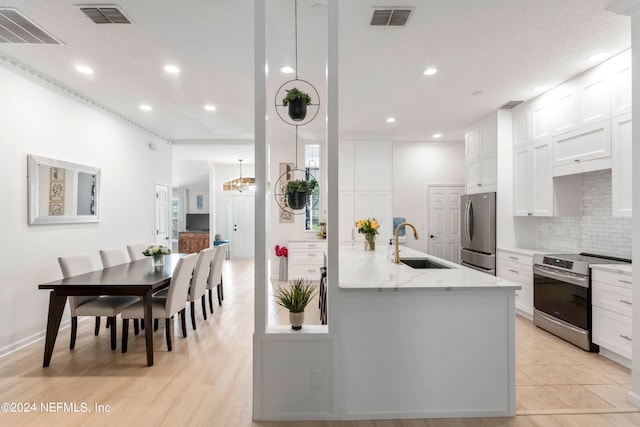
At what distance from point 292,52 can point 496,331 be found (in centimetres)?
275

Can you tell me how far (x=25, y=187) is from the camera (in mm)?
3430

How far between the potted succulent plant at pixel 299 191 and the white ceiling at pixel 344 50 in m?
1.21

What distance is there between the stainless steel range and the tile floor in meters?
0.15

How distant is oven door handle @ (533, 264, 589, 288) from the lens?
123 inches

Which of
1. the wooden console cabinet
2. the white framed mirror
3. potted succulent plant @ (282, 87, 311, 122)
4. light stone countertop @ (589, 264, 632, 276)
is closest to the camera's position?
potted succulent plant @ (282, 87, 311, 122)

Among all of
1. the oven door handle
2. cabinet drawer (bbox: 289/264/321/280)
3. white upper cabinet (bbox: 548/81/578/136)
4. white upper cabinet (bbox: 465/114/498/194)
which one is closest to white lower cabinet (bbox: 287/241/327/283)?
cabinet drawer (bbox: 289/264/321/280)

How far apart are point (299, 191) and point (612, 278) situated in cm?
282

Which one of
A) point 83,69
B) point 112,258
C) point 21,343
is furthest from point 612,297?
point 21,343

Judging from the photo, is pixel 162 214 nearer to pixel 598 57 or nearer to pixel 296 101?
pixel 296 101

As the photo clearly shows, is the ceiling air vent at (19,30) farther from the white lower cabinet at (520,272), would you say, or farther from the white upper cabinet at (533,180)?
the white lower cabinet at (520,272)

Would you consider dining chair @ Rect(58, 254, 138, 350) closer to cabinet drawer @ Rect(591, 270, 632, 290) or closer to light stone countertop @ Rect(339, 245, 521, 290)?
light stone countertop @ Rect(339, 245, 521, 290)

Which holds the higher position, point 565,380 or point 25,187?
point 25,187

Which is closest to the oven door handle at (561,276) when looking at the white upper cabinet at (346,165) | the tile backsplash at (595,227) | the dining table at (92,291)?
the tile backsplash at (595,227)

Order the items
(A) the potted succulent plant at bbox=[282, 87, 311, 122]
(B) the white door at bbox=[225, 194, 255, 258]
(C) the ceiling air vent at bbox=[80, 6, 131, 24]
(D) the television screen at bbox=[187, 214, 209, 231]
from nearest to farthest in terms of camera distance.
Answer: (C) the ceiling air vent at bbox=[80, 6, 131, 24] < (A) the potted succulent plant at bbox=[282, 87, 311, 122] < (B) the white door at bbox=[225, 194, 255, 258] < (D) the television screen at bbox=[187, 214, 209, 231]
